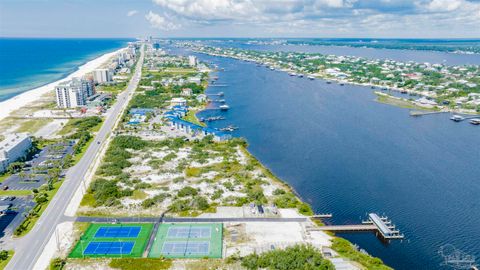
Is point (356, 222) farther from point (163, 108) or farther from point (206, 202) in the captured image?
point (163, 108)

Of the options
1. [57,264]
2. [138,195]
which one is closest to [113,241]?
[57,264]

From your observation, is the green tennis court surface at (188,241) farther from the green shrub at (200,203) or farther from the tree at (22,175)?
the tree at (22,175)

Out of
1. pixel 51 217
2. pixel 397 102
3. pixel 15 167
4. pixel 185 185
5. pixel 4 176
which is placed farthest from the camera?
pixel 397 102

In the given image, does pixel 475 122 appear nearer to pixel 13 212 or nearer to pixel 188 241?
pixel 188 241

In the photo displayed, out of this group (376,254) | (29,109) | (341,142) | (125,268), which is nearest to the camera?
(125,268)

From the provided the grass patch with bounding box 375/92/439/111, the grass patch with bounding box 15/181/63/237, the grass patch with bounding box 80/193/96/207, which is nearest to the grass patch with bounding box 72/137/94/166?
the grass patch with bounding box 15/181/63/237

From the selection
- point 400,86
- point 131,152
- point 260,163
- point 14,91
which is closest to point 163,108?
point 131,152
